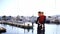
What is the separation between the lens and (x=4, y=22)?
7.16 ft

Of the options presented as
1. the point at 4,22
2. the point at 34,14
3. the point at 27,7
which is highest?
the point at 27,7

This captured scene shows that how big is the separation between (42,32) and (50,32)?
0.48 feet

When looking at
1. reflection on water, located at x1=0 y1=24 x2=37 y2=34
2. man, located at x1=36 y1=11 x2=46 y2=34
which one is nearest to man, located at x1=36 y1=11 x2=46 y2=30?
man, located at x1=36 y1=11 x2=46 y2=34

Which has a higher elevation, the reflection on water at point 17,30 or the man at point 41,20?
the man at point 41,20

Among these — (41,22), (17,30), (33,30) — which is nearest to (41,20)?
(41,22)

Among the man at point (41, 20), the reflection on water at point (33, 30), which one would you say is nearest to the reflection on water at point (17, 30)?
the reflection on water at point (33, 30)

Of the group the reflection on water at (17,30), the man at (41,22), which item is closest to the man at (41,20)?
the man at (41,22)

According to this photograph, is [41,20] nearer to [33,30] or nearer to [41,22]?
[41,22]

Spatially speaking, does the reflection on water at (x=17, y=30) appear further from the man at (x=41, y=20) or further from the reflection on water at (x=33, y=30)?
the man at (x=41, y=20)

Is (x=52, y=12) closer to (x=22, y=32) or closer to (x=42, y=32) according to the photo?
(x=42, y=32)

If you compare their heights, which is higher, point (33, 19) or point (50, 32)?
point (33, 19)

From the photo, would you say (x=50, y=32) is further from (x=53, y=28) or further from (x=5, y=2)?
(x=5, y=2)

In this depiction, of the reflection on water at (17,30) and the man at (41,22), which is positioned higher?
the man at (41,22)

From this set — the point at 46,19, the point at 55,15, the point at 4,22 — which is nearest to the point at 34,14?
the point at 46,19
